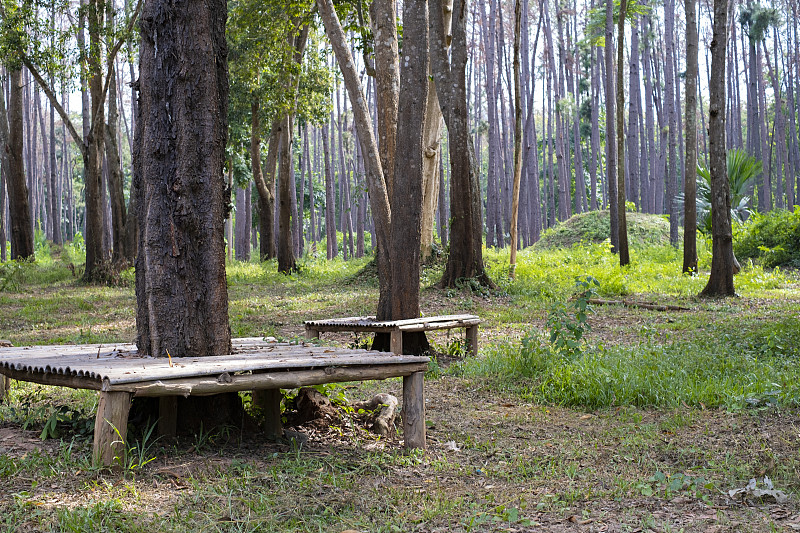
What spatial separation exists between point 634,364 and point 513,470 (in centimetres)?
220

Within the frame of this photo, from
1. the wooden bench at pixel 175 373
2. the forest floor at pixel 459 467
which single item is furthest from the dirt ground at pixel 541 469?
the wooden bench at pixel 175 373

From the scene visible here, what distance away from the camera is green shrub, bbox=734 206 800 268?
14523mm

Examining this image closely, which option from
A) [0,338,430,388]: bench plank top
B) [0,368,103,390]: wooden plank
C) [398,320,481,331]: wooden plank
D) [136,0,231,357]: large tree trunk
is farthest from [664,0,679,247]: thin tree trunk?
[0,368,103,390]: wooden plank

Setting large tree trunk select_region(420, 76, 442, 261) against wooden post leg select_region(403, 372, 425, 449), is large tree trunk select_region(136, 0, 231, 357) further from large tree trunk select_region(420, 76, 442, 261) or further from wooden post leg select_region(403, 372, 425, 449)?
large tree trunk select_region(420, 76, 442, 261)

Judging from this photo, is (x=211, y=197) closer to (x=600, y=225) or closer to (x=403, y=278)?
(x=403, y=278)

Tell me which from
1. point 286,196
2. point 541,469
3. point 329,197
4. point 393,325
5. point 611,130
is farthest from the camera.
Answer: point 329,197

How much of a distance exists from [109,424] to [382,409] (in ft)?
6.12

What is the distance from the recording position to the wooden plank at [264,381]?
2738mm

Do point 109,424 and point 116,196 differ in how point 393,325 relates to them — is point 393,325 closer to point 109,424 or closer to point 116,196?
point 109,424

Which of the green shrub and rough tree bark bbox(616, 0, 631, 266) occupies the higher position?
rough tree bark bbox(616, 0, 631, 266)

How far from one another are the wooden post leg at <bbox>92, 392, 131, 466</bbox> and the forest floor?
0.08 metres

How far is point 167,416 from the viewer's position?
135 inches

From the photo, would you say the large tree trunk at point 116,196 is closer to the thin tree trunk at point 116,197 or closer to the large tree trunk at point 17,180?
the thin tree trunk at point 116,197

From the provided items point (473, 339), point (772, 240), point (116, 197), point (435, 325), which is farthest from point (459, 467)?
point (772, 240)
